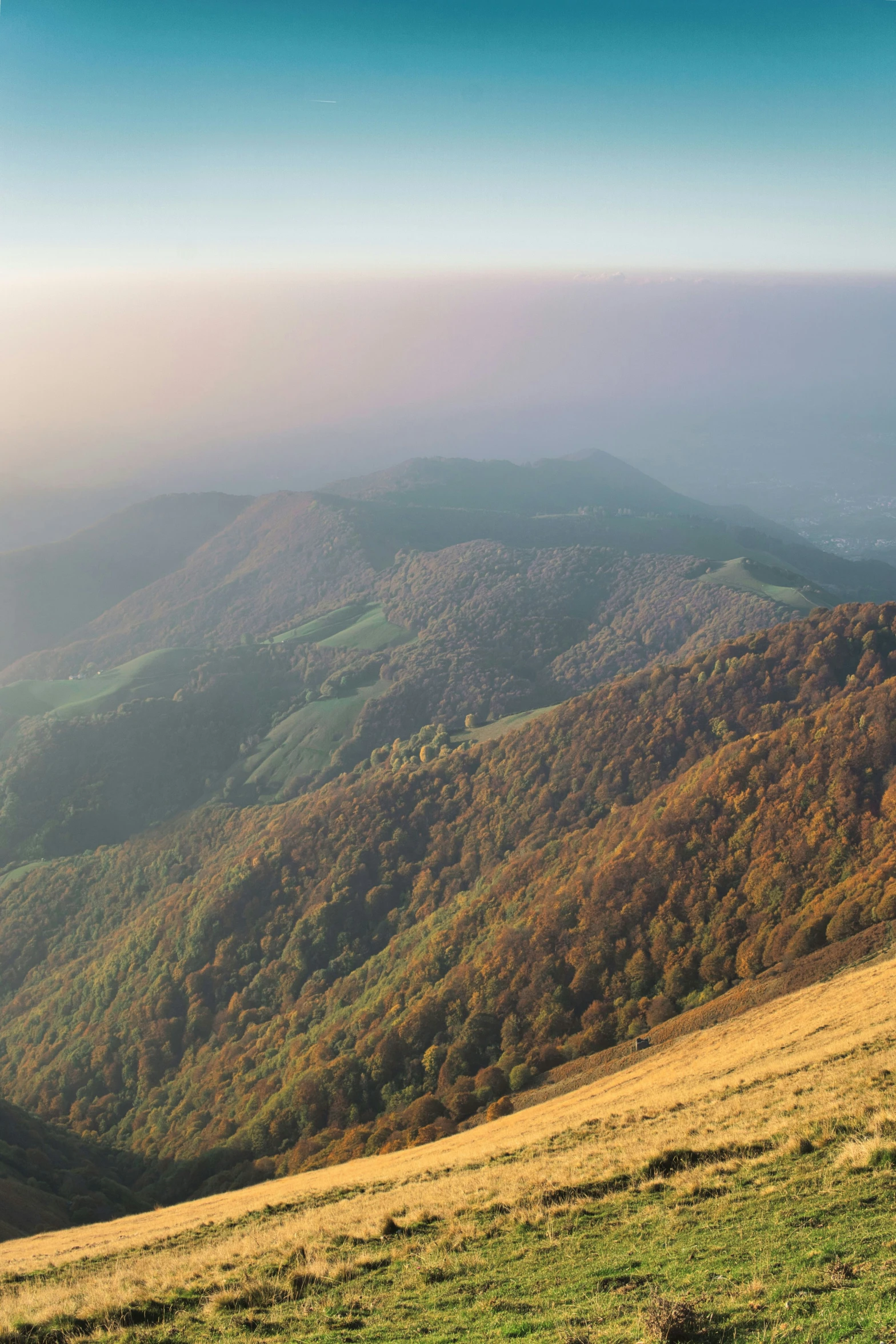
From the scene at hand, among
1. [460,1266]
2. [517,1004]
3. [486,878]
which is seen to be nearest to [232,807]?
[486,878]

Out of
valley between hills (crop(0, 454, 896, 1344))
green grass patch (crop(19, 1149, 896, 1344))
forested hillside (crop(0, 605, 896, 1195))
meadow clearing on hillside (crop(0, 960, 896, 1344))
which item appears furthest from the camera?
forested hillside (crop(0, 605, 896, 1195))

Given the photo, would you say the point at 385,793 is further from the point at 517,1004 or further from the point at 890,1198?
the point at 890,1198

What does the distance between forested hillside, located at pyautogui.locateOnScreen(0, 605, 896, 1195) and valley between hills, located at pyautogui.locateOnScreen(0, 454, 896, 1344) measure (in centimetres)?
47

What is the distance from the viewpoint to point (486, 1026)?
75000mm

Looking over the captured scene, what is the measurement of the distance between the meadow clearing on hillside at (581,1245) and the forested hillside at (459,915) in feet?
125

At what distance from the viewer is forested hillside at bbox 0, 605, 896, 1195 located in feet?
226

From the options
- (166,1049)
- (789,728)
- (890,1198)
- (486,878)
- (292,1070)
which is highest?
(890,1198)

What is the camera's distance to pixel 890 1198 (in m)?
12.2

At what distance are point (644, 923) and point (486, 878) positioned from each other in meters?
41.3

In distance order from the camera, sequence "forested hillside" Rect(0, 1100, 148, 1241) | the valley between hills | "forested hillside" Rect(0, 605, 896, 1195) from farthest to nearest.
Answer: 1. "forested hillside" Rect(0, 605, 896, 1195)
2. "forested hillside" Rect(0, 1100, 148, 1241)
3. the valley between hills

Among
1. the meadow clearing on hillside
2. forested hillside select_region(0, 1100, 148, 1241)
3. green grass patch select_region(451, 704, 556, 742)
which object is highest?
the meadow clearing on hillside

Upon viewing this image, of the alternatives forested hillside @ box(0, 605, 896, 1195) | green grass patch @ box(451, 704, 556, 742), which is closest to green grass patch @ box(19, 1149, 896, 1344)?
forested hillside @ box(0, 605, 896, 1195)

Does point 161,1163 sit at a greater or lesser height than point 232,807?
lesser

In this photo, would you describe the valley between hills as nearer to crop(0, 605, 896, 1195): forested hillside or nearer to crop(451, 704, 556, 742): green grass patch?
crop(0, 605, 896, 1195): forested hillside
